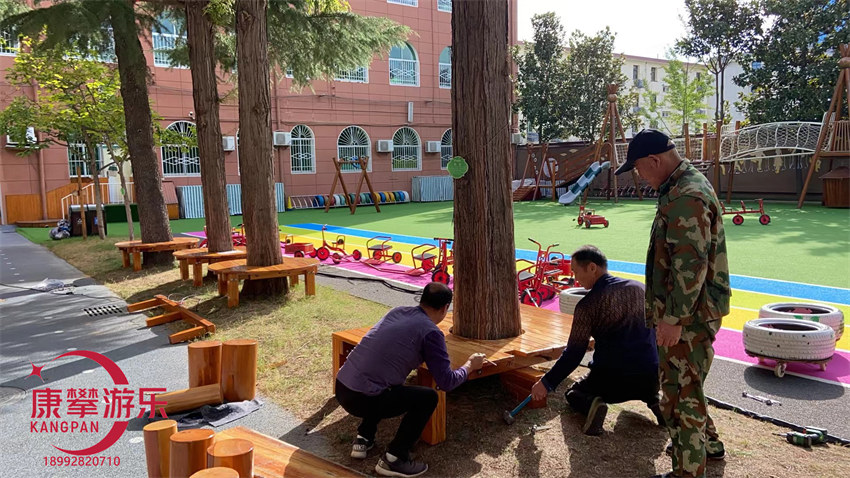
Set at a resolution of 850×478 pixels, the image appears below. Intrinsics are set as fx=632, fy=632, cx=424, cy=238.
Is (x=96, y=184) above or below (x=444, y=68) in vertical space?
below

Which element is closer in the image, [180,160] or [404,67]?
[180,160]

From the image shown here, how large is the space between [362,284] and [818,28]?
23.8 m

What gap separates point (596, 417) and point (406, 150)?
30.0 meters

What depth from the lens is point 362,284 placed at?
9977mm

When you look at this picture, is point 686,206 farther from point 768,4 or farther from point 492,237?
point 768,4

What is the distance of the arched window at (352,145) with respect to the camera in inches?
1214

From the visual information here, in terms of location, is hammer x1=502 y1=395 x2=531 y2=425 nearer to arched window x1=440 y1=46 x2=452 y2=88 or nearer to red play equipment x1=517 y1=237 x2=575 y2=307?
red play equipment x1=517 y1=237 x2=575 y2=307

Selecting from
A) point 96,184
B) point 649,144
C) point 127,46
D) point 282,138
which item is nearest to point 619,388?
point 649,144

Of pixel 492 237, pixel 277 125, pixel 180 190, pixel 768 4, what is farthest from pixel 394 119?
pixel 492 237

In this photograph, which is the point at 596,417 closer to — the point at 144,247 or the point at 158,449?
the point at 158,449

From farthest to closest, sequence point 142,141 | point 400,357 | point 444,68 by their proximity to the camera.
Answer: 1. point 444,68
2. point 142,141
3. point 400,357

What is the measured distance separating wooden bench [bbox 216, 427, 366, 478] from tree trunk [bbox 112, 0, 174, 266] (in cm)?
919

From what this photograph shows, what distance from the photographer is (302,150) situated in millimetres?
29625

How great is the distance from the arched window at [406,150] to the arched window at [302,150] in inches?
186
